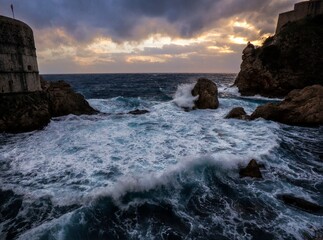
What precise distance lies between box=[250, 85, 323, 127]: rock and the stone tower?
50.9 ft

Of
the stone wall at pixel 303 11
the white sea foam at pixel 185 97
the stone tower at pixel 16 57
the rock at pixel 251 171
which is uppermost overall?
the stone wall at pixel 303 11

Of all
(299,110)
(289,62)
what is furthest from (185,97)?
(289,62)

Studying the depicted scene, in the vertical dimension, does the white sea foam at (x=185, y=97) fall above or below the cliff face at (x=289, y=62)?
below

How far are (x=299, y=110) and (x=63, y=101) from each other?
17.6 metres

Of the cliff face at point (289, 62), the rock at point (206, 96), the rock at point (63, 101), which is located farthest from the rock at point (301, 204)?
the cliff face at point (289, 62)

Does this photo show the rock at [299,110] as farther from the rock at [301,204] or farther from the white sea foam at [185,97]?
the rock at [301,204]

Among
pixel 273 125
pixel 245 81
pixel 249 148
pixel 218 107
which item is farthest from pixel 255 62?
pixel 249 148

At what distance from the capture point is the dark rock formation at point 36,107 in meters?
12.8

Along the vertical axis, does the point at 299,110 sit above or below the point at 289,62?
below

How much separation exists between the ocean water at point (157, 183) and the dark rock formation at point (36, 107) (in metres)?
0.83

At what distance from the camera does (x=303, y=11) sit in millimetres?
32938

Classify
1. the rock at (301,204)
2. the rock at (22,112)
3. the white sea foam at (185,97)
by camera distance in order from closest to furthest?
1. the rock at (301,204)
2. the rock at (22,112)
3. the white sea foam at (185,97)

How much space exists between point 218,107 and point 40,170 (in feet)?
55.0

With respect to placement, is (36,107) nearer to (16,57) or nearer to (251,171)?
(16,57)
